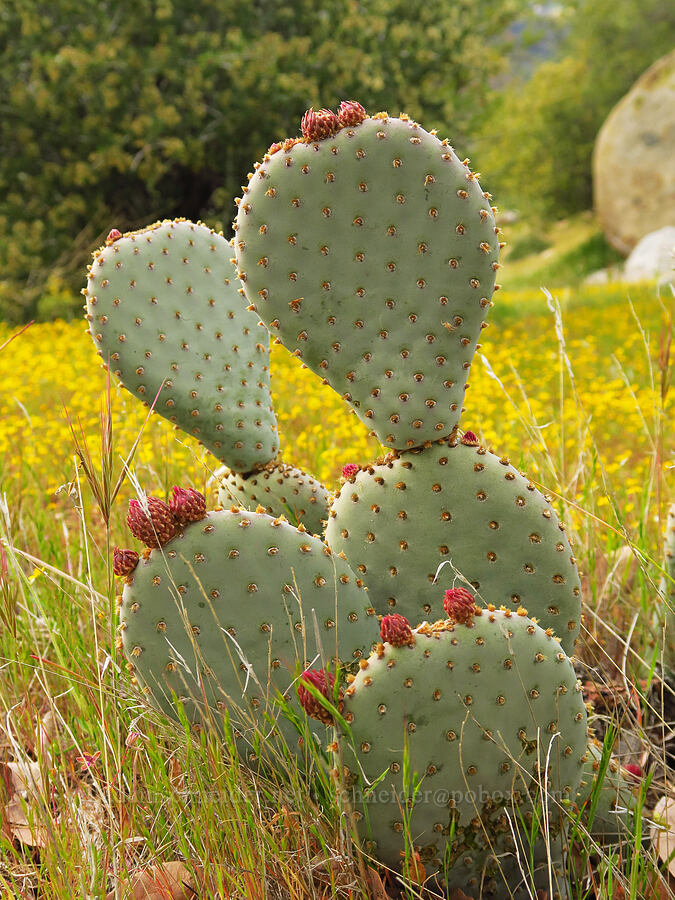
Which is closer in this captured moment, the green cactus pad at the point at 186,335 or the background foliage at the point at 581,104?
the green cactus pad at the point at 186,335

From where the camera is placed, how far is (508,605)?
1.78m

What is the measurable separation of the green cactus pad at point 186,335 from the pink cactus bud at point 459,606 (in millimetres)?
1015

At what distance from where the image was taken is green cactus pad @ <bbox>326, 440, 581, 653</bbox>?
5.75 ft

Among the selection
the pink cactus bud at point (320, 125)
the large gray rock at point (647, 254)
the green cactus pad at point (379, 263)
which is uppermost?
the pink cactus bud at point (320, 125)

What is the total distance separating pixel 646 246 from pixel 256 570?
1697 cm

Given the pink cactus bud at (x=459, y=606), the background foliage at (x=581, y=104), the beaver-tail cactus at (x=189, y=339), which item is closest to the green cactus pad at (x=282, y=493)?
the beaver-tail cactus at (x=189, y=339)

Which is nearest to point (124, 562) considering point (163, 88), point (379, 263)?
point (379, 263)

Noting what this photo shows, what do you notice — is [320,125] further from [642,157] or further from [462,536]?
[642,157]

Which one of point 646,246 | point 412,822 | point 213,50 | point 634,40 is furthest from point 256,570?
point 634,40

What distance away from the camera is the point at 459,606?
4.47ft

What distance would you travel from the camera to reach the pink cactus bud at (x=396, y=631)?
4.37ft

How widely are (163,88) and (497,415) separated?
702 centimetres

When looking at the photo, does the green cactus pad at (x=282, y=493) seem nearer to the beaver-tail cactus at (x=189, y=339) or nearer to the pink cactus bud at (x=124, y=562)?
the beaver-tail cactus at (x=189, y=339)

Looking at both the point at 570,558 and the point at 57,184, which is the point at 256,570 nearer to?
the point at 570,558
